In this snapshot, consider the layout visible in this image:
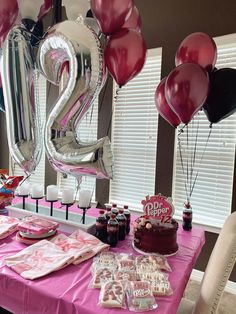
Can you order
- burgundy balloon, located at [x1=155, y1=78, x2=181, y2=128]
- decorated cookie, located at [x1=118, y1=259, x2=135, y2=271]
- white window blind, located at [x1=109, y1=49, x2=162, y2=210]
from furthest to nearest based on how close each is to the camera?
white window blind, located at [x1=109, y1=49, x2=162, y2=210] < burgundy balloon, located at [x1=155, y1=78, x2=181, y2=128] < decorated cookie, located at [x1=118, y1=259, x2=135, y2=271]

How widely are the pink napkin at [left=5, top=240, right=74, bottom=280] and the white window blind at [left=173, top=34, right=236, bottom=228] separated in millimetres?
1701

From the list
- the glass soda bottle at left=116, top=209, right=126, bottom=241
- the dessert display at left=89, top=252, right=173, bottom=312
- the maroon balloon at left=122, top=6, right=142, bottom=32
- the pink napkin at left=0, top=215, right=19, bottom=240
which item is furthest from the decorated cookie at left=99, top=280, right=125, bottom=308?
the maroon balloon at left=122, top=6, right=142, bottom=32

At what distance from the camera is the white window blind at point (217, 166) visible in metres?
2.38

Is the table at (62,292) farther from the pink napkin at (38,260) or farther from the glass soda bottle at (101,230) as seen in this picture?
the glass soda bottle at (101,230)

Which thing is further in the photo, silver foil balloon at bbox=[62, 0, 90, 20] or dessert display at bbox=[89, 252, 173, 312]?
silver foil balloon at bbox=[62, 0, 90, 20]

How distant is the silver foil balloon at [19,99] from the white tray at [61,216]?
515mm

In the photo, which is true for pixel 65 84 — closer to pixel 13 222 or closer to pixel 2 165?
pixel 13 222

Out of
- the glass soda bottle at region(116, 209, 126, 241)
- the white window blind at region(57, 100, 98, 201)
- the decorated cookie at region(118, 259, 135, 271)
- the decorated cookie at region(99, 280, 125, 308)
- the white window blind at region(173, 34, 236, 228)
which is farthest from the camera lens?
the white window blind at region(57, 100, 98, 201)

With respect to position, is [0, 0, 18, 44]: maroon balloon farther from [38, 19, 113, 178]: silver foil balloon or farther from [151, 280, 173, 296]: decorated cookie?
[151, 280, 173, 296]: decorated cookie

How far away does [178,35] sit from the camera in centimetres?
260

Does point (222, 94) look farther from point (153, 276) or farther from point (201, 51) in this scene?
point (153, 276)

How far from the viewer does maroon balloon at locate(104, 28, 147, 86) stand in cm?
130

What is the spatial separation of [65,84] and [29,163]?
0.43 meters

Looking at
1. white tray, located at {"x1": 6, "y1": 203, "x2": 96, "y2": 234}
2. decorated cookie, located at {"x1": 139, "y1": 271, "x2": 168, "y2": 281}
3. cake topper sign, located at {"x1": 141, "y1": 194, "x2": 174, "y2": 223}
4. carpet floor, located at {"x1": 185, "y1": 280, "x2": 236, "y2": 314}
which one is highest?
cake topper sign, located at {"x1": 141, "y1": 194, "x2": 174, "y2": 223}
